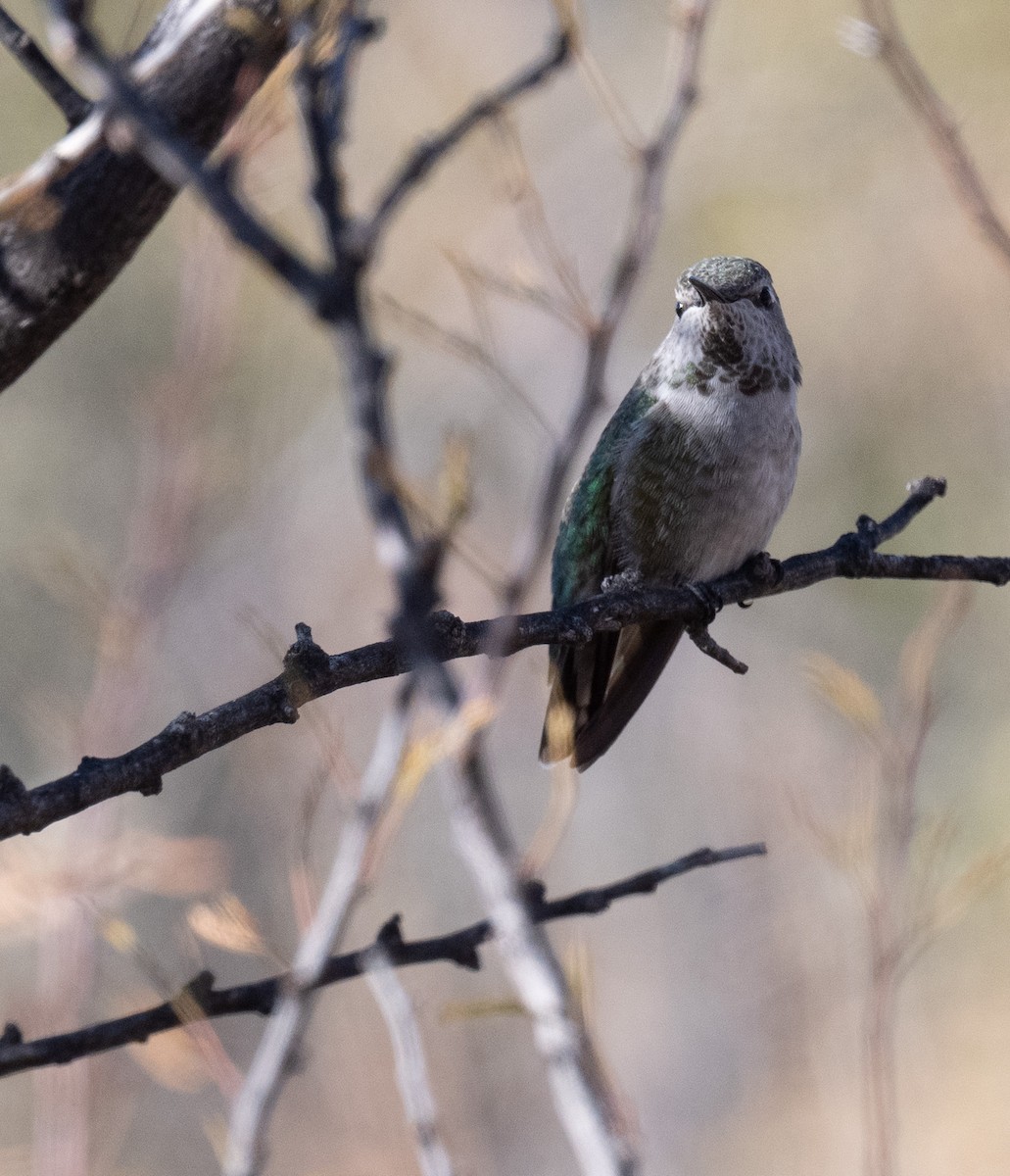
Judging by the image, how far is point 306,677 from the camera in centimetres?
176

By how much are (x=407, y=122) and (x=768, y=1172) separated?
27.7 ft

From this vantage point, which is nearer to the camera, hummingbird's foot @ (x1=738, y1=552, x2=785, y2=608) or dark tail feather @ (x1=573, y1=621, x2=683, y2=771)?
hummingbird's foot @ (x1=738, y1=552, x2=785, y2=608)

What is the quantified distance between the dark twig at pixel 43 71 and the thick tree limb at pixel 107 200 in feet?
0.23

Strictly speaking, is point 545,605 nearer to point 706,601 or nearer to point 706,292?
point 706,292

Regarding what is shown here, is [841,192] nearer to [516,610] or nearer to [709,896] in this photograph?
[709,896]

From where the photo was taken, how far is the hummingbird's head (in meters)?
3.52

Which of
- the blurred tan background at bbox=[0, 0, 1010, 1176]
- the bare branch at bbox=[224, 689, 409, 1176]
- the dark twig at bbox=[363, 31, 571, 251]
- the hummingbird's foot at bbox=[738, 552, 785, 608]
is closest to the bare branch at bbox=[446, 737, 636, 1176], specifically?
the bare branch at bbox=[224, 689, 409, 1176]

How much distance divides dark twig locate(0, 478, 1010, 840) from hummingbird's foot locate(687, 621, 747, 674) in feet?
0.35

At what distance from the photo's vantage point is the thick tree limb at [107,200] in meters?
2.30

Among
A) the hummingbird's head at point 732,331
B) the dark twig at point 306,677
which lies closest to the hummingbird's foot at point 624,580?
the hummingbird's head at point 732,331

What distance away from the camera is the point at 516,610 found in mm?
1937

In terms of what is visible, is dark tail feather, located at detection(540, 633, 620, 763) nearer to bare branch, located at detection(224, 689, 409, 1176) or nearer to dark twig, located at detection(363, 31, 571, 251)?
bare branch, located at detection(224, 689, 409, 1176)

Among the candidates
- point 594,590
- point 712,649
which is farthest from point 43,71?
point 594,590

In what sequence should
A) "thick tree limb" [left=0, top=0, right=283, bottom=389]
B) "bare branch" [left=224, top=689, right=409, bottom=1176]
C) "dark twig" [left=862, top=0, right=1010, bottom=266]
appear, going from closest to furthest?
"bare branch" [left=224, top=689, right=409, bottom=1176] → "dark twig" [left=862, top=0, right=1010, bottom=266] → "thick tree limb" [left=0, top=0, right=283, bottom=389]
